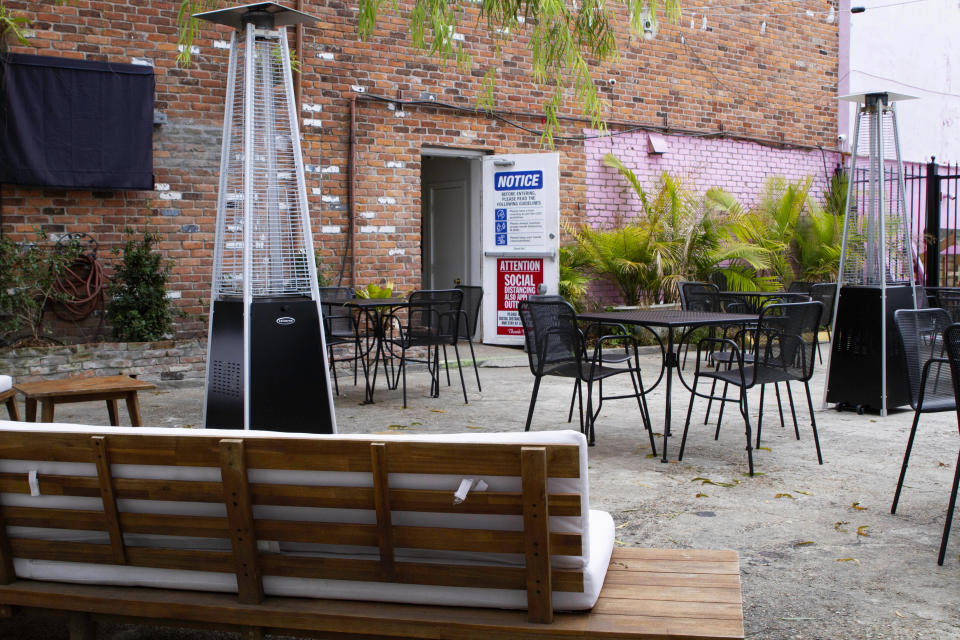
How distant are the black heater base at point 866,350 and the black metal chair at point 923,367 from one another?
1.93 meters

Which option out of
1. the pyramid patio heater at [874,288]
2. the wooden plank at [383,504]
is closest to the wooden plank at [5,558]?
the wooden plank at [383,504]

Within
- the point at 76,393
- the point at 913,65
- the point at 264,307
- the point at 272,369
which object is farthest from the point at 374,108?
the point at 913,65

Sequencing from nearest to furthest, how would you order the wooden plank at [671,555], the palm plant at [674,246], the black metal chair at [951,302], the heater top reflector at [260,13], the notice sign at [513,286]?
A: 1. the wooden plank at [671,555]
2. the heater top reflector at [260,13]
3. the black metal chair at [951,302]
4. the notice sign at [513,286]
5. the palm plant at [674,246]

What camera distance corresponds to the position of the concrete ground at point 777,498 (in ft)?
9.18

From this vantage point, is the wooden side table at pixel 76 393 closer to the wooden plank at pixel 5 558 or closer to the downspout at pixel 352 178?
the wooden plank at pixel 5 558

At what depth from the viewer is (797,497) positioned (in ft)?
13.5

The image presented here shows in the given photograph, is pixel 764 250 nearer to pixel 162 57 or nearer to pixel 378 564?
pixel 162 57

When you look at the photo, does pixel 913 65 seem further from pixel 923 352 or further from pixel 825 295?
pixel 923 352

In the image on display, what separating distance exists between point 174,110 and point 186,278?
5.01 feet

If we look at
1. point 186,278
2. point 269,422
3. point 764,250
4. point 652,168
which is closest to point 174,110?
point 186,278

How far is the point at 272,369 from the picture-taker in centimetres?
451

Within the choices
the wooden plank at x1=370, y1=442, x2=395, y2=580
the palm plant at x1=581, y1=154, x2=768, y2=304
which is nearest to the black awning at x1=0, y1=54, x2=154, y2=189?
the palm plant at x1=581, y1=154, x2=768, y2=304

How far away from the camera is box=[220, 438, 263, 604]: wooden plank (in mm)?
1963

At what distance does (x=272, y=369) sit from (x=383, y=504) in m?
2.72
